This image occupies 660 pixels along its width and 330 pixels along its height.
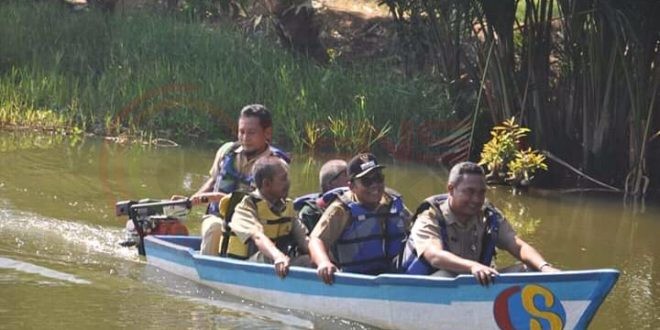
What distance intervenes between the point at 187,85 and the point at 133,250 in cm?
638

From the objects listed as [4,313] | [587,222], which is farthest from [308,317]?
[587,222]

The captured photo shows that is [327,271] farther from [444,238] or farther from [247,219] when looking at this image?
[247,219]

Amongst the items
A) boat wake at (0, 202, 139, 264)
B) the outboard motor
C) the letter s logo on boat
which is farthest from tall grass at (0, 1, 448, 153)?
the letter s logo on boat

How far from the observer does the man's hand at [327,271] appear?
7.44 meters

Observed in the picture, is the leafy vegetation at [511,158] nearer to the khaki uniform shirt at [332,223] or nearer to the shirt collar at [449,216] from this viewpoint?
the khaki uniform shirt at [332,223]

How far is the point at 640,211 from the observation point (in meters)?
12.5

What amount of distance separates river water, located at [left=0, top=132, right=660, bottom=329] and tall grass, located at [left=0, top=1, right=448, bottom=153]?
82 centimetres

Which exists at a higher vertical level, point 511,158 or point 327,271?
point 511,158

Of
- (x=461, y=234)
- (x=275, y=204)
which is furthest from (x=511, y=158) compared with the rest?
(x=461, y=234)

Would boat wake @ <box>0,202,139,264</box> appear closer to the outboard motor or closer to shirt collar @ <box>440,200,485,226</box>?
the outboard motor

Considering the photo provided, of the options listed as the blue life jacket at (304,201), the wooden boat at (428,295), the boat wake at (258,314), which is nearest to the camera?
the wooden boat at (428,295)

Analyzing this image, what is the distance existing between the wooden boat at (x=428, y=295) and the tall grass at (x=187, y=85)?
22.5ft

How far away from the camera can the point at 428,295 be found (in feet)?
23.5

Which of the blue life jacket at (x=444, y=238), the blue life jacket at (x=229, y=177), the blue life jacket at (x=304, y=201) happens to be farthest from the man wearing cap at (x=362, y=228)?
the blue life jacket at (x=229, y=177)
